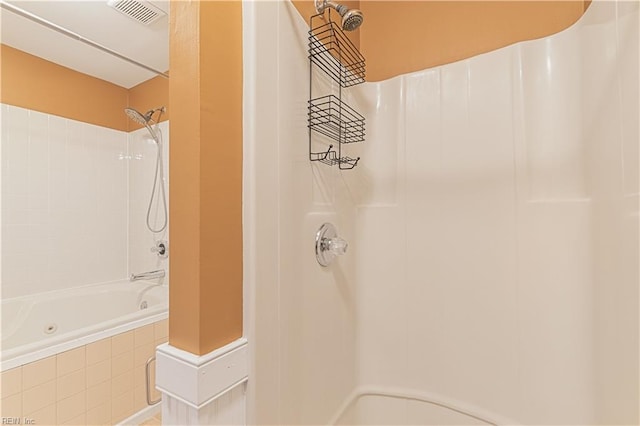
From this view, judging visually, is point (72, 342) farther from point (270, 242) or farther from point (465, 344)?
point (465, 344)

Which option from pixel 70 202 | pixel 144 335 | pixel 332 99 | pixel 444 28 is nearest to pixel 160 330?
pixel 144 335

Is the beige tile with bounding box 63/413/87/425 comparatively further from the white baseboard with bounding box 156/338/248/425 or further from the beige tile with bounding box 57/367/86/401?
the white baseboard with bounding box 156/338/248/425

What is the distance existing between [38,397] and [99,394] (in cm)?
26

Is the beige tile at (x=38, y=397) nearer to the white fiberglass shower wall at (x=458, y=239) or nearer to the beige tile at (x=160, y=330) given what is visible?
the beige tile at (x=160, y=330)

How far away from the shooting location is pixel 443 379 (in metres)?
1.21

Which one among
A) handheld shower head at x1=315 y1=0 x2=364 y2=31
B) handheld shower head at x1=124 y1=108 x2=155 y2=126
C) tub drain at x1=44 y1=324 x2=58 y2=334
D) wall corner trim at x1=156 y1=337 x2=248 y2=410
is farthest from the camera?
handheld shower head at x1=124 y1=108 x2=155 y2=126

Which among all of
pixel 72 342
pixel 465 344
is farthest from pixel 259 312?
pixel 72 342

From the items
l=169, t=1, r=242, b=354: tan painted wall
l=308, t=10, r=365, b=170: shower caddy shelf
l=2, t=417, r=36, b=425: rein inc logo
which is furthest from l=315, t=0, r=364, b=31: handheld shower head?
l=2, t=417, r=36, b=425: rein inc logo

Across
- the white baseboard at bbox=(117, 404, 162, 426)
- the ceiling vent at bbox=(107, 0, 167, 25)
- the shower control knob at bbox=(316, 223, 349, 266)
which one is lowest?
the white baseboard at bbox=(117, 404, 162, 426)

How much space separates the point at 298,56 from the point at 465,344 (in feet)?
4.17

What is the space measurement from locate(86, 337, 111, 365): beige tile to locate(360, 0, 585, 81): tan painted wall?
1.95 meters

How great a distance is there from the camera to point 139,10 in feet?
5.41

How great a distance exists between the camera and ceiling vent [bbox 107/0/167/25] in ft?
5.21

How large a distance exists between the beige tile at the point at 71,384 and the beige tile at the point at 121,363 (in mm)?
132
